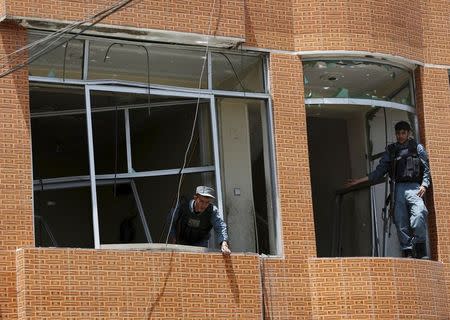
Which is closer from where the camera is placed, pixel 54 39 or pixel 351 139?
pixel 54 39

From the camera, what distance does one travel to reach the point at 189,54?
1867 cm

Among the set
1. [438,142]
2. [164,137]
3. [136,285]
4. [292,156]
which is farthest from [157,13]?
[438,142]

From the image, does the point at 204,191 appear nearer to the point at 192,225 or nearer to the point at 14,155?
the point at 192,225

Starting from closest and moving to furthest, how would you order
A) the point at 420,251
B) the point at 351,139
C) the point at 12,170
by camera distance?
the point at 12,170 → the point at 420,251 → the point at 351,139

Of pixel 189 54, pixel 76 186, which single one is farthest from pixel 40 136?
pixel 189 54

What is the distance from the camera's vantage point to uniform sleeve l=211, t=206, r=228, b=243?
58.0ft

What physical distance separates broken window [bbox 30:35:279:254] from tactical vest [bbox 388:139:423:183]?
5.93 feet

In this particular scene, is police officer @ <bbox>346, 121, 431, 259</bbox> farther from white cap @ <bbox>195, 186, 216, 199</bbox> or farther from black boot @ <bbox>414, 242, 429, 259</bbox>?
white cap @ <bbox>195, 186, 216, 199</bbox>

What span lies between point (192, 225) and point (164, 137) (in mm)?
1856

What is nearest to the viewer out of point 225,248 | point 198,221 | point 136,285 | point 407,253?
point 136,285

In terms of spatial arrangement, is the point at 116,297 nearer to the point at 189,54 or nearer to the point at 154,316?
the point at 154,316

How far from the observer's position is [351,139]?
67.8ft

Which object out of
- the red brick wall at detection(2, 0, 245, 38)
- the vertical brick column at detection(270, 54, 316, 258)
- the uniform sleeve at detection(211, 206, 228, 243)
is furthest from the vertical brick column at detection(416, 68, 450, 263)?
the uniform sleeve at detection(211, 206, 228, 243)

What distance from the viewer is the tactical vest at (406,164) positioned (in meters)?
19.2
